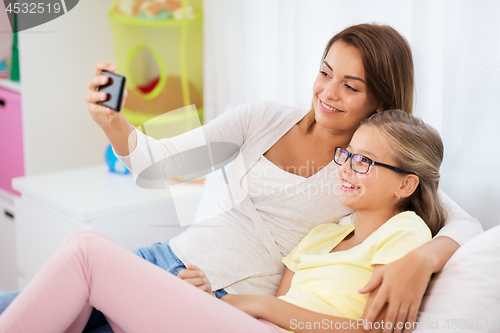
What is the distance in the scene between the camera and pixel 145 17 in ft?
6.46

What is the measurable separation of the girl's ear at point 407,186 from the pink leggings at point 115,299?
373mm

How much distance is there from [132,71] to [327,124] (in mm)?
1122

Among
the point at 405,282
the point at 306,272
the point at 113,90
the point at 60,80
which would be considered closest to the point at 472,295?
the point at 405,282

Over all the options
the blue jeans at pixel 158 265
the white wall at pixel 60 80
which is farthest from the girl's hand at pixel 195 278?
the white wall at pixel 60 80

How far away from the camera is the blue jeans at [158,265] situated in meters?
1.12

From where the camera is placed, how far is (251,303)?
100cm

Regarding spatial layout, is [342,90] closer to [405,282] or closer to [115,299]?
[405,282]

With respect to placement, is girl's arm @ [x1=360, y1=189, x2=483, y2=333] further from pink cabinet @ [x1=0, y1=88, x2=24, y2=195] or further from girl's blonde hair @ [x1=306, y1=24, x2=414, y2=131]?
pink cabinet @ [x1=0, y1=88, x2=24, y2=195]

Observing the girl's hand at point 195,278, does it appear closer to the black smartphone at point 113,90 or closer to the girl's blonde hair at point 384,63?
the black smartphone at point 113,90

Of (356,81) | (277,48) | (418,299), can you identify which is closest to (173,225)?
(277,48)

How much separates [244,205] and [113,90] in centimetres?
46

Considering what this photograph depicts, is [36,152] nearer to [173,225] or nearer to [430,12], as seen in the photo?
[173,225]

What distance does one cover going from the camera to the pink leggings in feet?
2.93

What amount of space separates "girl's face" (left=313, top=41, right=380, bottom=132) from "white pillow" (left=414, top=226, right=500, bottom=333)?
407 millimetres
